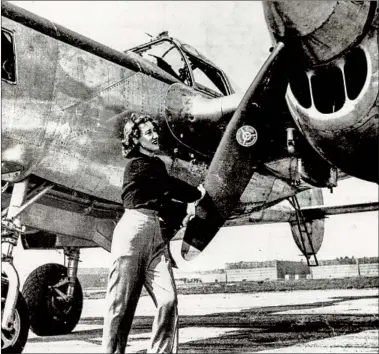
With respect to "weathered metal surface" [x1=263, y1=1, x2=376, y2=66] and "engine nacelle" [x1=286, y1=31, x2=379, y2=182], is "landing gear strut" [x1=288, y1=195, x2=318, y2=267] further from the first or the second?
"weathered metal surface" [x1=263, y1=1, x2=376, y2=66]

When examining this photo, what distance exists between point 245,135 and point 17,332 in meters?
2.95

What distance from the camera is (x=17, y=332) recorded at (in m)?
5.12

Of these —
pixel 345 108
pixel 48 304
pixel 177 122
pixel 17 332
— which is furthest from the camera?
pixel 48 304

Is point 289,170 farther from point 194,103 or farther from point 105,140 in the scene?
point 105,140

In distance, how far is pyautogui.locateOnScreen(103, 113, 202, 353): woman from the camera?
2.91 metres

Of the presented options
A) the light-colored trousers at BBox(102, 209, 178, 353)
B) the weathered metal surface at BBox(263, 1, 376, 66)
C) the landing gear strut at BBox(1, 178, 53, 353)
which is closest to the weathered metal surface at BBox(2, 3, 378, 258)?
the landing gear strut at BBox(1, 178, 53, 353)

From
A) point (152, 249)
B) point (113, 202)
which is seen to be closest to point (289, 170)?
point (113, 202)

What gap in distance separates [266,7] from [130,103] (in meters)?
2.73

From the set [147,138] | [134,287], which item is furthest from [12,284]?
[147,138]

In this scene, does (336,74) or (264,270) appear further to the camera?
(264,270)

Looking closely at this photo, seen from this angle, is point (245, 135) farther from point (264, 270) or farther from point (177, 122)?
point (264, 270)

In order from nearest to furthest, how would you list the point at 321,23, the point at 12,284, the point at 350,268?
1. the point at 321,23
2. the point at 12,284
3. the point at 350,268

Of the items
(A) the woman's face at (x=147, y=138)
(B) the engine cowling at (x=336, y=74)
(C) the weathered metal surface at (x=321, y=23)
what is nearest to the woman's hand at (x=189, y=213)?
(A) the woman's face at (x=147, y=138)

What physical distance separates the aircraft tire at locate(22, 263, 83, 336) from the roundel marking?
4434mm
